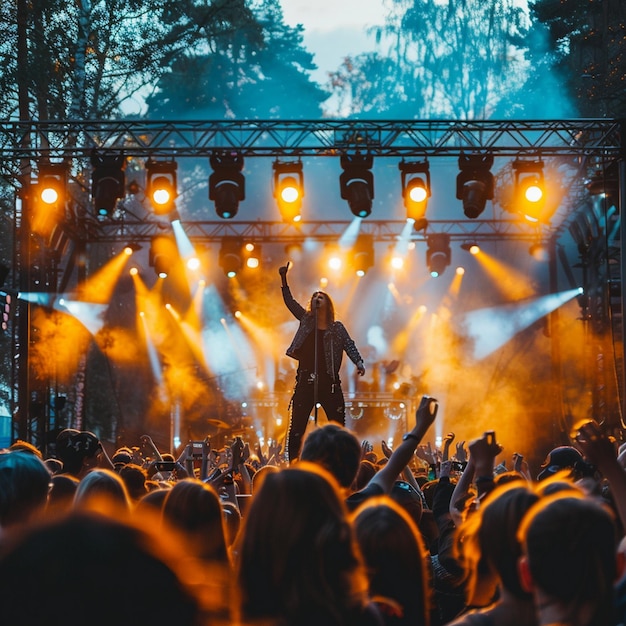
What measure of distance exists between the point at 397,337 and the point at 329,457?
1037 inches

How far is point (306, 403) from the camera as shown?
365 inches

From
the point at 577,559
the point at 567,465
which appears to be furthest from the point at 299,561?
the point at 567,465

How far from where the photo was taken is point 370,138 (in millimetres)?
14250

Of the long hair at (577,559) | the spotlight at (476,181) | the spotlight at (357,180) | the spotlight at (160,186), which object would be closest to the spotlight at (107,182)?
the spotlight at (160,186)

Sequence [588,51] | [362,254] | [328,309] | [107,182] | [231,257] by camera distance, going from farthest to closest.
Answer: [588,51]
[362,254]
[231,257]
[107,182]
[328,309]

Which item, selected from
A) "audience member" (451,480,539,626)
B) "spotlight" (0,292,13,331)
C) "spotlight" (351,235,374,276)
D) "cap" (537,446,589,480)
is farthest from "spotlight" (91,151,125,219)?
"audience member" (451,480,539,626)

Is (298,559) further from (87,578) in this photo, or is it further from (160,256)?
(160,256)

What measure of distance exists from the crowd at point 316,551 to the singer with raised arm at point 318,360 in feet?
14.8

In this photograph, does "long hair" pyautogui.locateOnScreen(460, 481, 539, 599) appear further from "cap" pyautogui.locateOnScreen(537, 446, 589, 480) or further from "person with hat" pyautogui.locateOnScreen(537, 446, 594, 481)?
"cap" pyautogui.locateOnScreen(537, 446, 589, 480)

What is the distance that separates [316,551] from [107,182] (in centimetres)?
1259

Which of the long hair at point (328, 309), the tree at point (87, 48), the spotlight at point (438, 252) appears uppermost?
the tree at point (87, 48)

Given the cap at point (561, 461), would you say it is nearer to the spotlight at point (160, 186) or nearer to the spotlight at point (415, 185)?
the spotlight at point (415, 185)

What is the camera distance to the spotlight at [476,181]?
557 inches

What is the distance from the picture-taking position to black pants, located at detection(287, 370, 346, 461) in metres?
9.20
